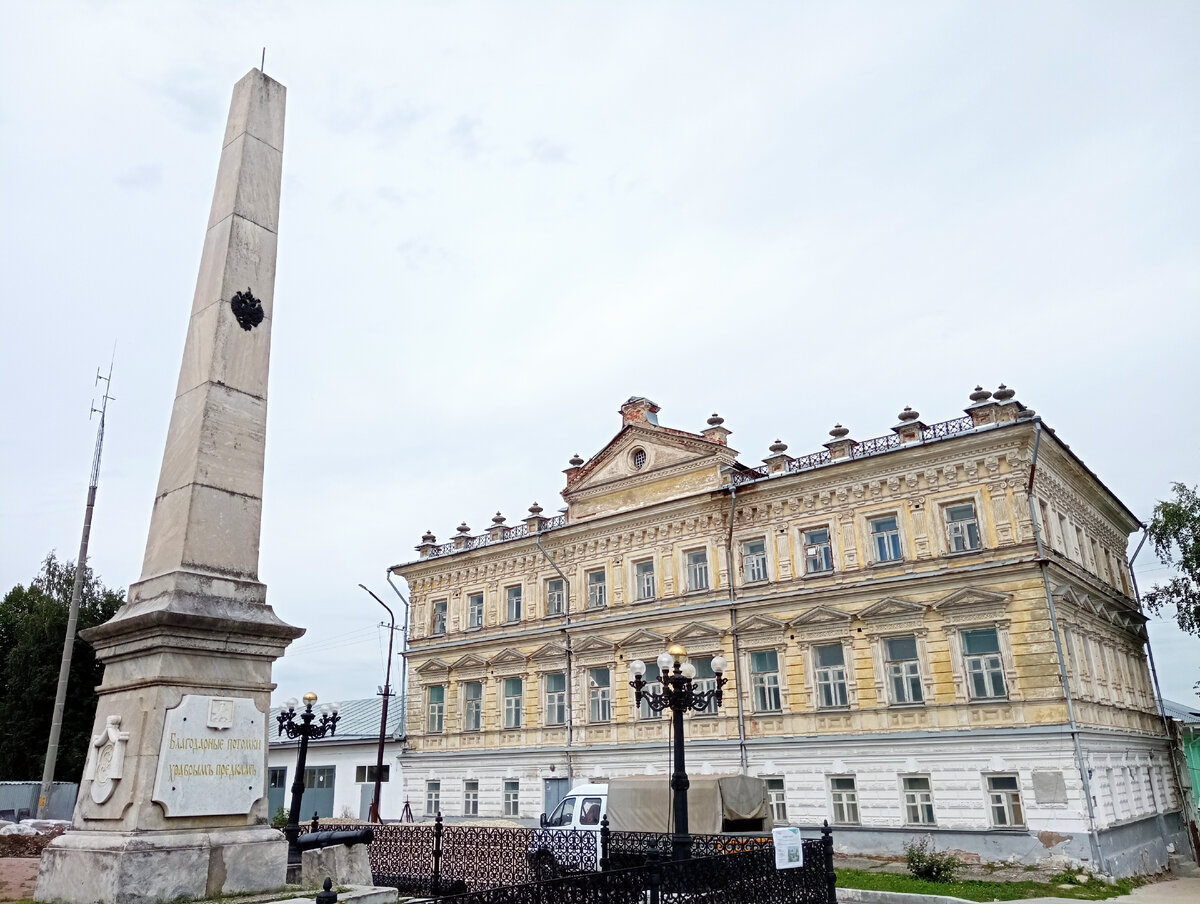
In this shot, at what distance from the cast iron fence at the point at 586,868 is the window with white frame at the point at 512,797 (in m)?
12.7

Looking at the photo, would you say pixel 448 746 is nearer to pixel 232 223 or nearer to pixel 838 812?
pixel 838 812

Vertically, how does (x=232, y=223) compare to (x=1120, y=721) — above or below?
above

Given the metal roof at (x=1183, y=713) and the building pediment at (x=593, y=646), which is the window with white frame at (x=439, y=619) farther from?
the metal roof at (x=1183, y=713)

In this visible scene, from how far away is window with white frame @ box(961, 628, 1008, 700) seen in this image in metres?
21.4

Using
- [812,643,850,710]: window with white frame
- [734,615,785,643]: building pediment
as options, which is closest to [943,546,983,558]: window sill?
[812,643,850,710]: window with white frame

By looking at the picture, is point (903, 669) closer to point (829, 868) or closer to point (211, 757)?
point (829, 868)

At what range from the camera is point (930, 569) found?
2277 cm

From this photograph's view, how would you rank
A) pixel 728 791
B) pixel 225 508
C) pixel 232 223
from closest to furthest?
pixel 225 508 → pixel 232 223 → pixel 728 791

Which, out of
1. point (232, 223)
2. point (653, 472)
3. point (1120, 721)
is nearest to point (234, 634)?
point (232, 223)

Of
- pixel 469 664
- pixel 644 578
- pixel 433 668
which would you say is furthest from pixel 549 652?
pixel 433 668

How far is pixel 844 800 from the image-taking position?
74.8 ft

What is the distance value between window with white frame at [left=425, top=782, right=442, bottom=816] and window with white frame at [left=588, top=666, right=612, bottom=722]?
6.99 m

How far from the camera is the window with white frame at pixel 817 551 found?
81.0 feet

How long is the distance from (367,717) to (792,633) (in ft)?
75.3
